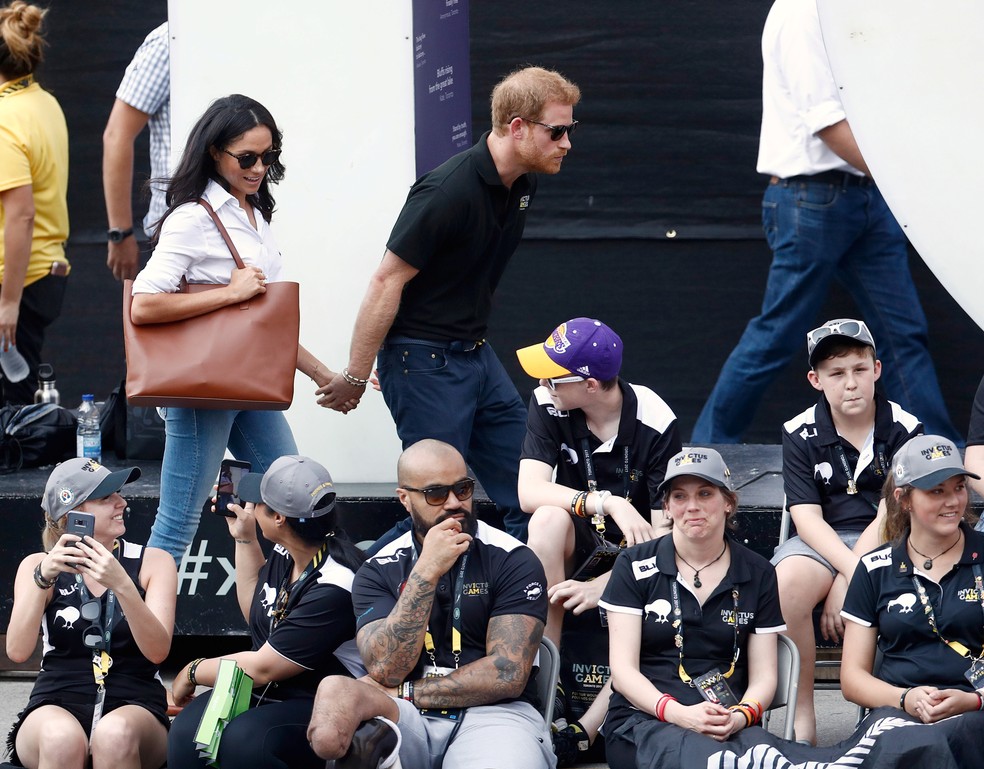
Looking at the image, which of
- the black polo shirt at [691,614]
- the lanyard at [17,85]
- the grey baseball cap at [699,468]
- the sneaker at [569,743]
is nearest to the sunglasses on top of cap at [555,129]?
the grey baseball cap at [699,468]

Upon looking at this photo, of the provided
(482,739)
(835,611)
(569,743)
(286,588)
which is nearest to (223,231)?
(286,588)

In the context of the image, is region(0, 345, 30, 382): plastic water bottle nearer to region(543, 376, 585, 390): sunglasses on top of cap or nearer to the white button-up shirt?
the white button-up shirt

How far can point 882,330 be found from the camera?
5754mm

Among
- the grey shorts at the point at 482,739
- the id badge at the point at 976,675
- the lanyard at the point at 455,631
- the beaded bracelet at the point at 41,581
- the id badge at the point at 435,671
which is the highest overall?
the beaded bracelet at the point at 41,581

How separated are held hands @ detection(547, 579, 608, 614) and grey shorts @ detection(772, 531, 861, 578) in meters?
0.54

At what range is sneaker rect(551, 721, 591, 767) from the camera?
4.45m

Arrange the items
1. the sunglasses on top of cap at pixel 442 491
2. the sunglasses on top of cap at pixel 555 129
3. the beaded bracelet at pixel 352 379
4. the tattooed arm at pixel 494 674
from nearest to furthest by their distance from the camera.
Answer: the tattooed arm at pixel 494 674 → the sunglasses on top of cap at pixel 442 491 → the sunglasses on top of cap at pixel 555 129 → the beaded bracelet at pixel 352 379

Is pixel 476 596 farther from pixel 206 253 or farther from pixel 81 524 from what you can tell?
pixel 206 253

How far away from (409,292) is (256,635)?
1.17 metres

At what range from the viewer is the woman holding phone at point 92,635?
4.13 metres

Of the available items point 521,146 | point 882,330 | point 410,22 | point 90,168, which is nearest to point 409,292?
point 521,146

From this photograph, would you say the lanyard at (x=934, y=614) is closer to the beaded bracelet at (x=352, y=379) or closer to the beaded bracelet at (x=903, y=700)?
the beaded bracelet at (x=903, y=700)

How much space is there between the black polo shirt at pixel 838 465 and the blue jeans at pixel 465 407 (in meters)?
0.91

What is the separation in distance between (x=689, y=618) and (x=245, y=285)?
1.60 m
